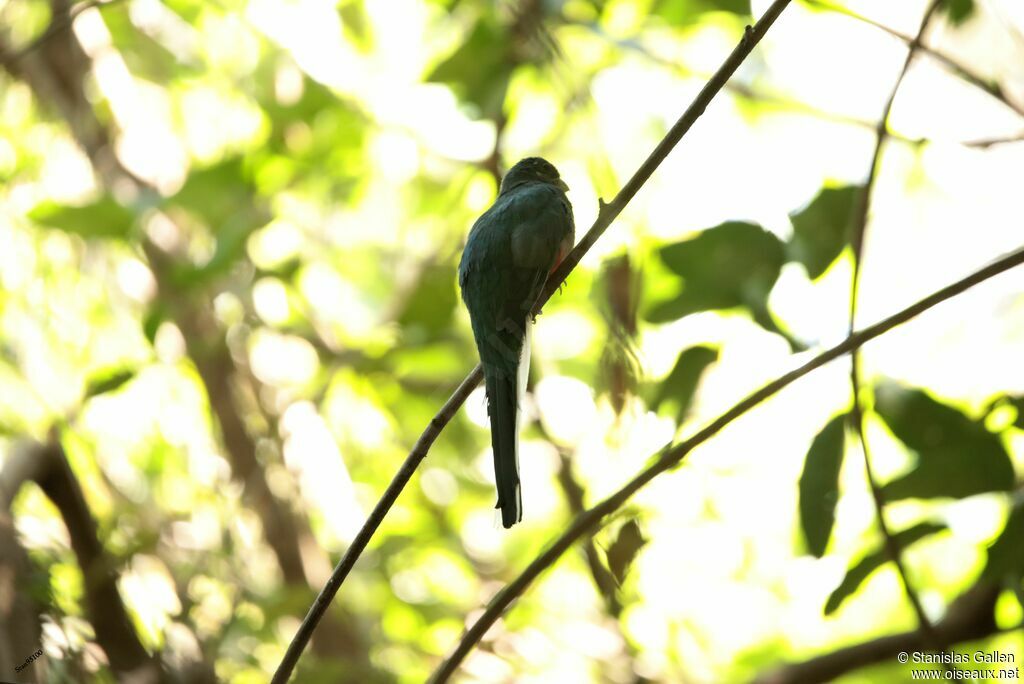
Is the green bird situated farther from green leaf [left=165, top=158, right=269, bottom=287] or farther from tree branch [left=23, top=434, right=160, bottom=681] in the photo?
tree branch [left=23, top=434, right=160, bottom=681]

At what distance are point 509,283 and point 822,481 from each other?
1.40 m

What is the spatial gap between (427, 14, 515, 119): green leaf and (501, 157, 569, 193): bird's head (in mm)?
684

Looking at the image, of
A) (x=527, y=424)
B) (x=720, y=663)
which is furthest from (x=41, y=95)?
(x=720, y=663)

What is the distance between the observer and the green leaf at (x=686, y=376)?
2.72 metres

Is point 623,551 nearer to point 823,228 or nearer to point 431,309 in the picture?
point 823,228

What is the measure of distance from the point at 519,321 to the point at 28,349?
3.33 m

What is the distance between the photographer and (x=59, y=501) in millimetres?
3674

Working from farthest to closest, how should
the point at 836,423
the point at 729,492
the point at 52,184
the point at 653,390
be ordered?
the point at 52,184
the point at 729,492
the point at 653,390
the point at 836,423

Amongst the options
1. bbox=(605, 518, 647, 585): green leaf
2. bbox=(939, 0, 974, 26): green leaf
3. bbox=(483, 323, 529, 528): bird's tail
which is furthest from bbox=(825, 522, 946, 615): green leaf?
bbox=(939, 0, 974, 26): green leaf

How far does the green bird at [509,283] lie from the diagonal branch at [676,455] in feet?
2.68

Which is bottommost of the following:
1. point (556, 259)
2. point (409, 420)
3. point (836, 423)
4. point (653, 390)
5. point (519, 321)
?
point (836, 423)

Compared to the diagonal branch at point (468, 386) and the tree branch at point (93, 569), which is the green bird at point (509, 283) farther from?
the tree branch at point (93, 569)

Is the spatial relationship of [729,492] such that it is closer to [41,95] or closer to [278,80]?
[278,80]

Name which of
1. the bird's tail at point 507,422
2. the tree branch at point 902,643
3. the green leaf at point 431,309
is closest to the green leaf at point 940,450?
the tree branch at point 902,643
